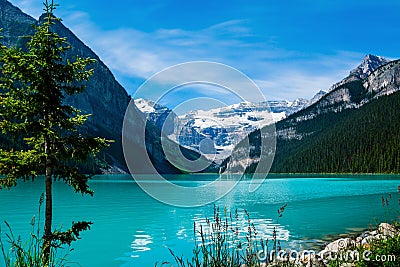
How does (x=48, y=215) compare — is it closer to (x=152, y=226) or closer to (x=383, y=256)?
(x=383, y=256)

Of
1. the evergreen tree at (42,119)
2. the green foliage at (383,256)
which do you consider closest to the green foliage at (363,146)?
the green foliage at (383,256)

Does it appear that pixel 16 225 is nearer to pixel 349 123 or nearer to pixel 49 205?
pixel 49 205

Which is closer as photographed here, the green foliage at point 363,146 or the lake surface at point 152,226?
the lake surface at point 152,226

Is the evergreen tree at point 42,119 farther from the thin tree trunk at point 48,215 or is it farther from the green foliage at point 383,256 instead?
the green foliage at point 383,256

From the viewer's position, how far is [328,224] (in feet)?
81.7

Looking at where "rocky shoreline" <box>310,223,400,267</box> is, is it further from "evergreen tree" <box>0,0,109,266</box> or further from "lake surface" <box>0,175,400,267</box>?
"evergreen tree" <box>0,0,109,266</box>

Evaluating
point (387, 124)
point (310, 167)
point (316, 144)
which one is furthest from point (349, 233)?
point (316, 144)

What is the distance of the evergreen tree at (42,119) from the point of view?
6887 millimetres

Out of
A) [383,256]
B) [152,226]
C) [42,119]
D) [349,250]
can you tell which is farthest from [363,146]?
[42,119]

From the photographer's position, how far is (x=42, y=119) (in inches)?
295

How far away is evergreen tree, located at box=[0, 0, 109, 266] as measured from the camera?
6.89 metres

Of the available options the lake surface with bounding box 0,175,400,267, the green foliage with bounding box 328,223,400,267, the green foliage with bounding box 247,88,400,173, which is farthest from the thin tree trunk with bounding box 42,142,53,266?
→ the green foliage with bounding box 247,88,400,173

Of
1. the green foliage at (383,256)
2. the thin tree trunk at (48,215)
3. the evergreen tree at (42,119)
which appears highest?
the evergreen tree at (42,119)

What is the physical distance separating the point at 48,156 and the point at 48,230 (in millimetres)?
1392
